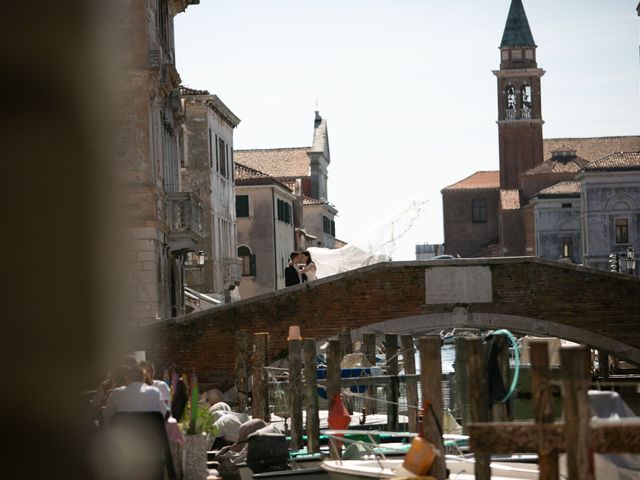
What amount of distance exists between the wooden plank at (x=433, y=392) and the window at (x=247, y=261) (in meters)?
34.5

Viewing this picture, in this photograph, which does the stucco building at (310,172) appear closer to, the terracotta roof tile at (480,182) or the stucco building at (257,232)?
the stucco building at (257,232)

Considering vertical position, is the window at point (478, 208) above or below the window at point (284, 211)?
above

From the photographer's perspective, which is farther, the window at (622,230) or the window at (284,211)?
the window at (622,230)

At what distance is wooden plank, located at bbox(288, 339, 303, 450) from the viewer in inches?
526

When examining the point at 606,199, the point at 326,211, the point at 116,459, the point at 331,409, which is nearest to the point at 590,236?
the point at 606,199

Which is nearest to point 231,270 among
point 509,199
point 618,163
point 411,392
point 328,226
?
point 411,392

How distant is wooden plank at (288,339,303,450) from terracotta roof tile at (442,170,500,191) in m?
58.5

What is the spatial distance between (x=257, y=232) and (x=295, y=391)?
28643 mm

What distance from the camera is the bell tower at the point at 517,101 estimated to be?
6981 centimetres

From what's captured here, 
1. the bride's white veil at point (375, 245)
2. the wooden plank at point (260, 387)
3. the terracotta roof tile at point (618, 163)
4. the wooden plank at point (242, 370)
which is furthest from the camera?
the terracotta roof tile at point (618, 163)

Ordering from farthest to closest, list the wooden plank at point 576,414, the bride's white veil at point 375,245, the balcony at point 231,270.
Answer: the balcony at point 231,270 < the bride's white veil at point 375,245 < the wooden plank at point 576,414

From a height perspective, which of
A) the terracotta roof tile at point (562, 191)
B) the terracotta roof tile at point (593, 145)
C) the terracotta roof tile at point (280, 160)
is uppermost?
the terracotta roof tile at point (593, 145)

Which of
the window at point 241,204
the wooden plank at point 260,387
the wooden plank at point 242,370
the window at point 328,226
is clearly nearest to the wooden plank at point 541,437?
the wooden plank at point 260,387

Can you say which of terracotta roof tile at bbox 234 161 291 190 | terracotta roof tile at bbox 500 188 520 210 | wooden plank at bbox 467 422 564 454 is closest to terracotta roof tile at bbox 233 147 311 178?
terracotta roof tile at bbox 234 161 291 190
